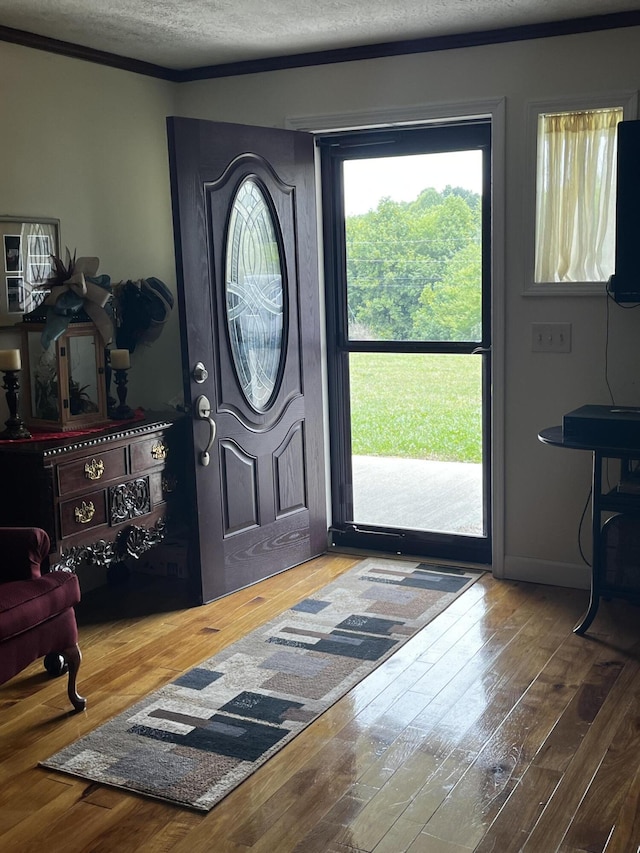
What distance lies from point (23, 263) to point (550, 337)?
2293 mm

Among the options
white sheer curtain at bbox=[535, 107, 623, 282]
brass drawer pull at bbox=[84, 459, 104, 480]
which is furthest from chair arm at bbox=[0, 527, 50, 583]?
white sheer curtain at bbox=[535, 107, 623, 282]

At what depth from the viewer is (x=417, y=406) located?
15.7ft

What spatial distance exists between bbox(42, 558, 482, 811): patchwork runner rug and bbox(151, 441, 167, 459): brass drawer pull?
2.75ft

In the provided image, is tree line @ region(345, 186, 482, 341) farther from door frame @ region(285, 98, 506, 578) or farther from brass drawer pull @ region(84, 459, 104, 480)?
brass drawer pull @ region(84, 459, 104, 480)

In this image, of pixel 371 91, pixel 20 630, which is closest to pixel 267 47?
pixel 371 91

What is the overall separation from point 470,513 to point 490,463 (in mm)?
298

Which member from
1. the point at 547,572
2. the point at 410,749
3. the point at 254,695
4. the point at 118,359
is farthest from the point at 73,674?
the point at 547,572

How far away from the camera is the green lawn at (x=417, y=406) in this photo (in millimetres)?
4656

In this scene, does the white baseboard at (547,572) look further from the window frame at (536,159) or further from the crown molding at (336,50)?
the crown molding at (336,50)

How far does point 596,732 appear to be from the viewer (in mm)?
2965

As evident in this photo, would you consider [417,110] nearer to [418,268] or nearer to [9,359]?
[418,268]

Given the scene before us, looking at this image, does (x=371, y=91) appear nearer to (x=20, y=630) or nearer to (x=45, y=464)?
(x=45, y=464)

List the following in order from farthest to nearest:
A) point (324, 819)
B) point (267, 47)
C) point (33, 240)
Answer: point (267, 47)
point (33, 240)
point (324, 819)

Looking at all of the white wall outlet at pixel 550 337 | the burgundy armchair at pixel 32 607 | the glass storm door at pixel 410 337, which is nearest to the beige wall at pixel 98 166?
the glass storm door at pixel 410 337
